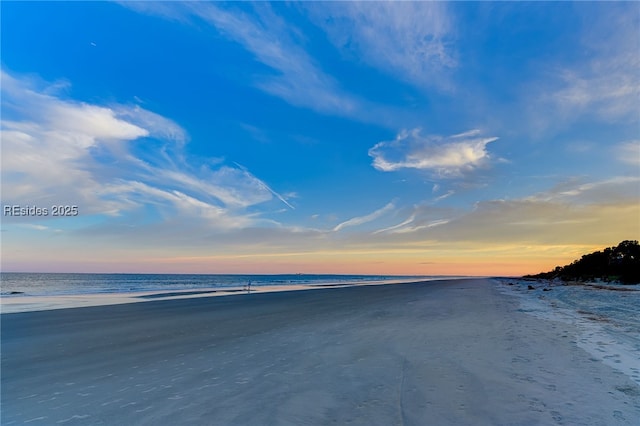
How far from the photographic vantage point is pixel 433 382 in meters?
7.36

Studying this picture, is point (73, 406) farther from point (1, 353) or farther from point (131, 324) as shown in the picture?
point (131, 324)

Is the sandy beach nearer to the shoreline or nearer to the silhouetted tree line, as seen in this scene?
the shoreline

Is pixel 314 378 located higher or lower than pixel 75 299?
higher

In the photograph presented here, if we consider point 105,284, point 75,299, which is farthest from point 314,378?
point 105,284

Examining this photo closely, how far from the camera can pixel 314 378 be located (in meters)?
7.84

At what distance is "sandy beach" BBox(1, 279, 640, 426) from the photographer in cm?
589

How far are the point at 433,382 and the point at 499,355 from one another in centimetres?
327

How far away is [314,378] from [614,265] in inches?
Answer: 2860

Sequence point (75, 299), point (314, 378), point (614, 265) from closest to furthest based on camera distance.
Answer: point (314, 378)
point (75, 299)
point (614, 265)

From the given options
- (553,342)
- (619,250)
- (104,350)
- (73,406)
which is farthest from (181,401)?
(619,250)

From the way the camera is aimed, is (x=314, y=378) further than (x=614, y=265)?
No

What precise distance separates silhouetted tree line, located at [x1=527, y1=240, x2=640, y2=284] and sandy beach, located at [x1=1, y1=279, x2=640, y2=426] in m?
47.6

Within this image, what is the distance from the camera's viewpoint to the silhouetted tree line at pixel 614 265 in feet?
162

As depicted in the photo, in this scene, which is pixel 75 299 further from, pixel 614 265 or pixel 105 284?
pixel 614 265
